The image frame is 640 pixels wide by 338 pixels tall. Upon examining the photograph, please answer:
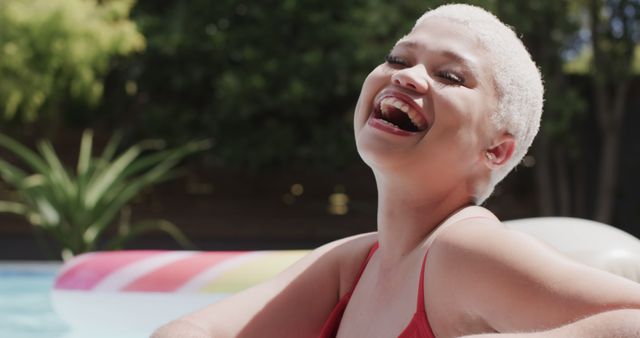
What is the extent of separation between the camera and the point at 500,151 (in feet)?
3.59

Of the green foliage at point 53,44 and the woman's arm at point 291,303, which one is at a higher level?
the woman's arm at point 291,303

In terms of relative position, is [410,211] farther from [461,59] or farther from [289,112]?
[289,112]

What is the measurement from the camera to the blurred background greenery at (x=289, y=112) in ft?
36.0

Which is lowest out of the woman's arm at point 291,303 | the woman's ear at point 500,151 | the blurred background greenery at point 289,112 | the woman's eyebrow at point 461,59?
the blurred background greenery at point 289,112

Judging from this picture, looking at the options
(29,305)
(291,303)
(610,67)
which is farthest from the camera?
(610,67)

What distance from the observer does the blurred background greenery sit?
10984 mm

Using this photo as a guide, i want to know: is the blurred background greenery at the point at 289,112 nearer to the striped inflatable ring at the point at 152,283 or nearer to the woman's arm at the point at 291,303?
the striped inflatable ring at the point at 152,283

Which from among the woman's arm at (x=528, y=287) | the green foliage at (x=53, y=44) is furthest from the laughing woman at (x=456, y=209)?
the green foliage at (x=53, y=44)

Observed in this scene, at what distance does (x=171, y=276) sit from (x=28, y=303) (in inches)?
67.3

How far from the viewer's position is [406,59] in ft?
3.68

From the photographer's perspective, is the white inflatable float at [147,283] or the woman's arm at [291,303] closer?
the woman's arm at [291,303]

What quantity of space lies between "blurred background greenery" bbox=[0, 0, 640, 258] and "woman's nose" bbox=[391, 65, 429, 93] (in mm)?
8881

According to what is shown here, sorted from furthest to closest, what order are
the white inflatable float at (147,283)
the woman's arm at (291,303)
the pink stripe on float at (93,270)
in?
1. the pink stripe on float at (93,270)
2. the white inflatable float at (147,283)
3. the woman's arm at (291,303)

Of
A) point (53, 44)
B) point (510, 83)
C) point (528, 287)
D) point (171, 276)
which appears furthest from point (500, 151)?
point (53, 44)
